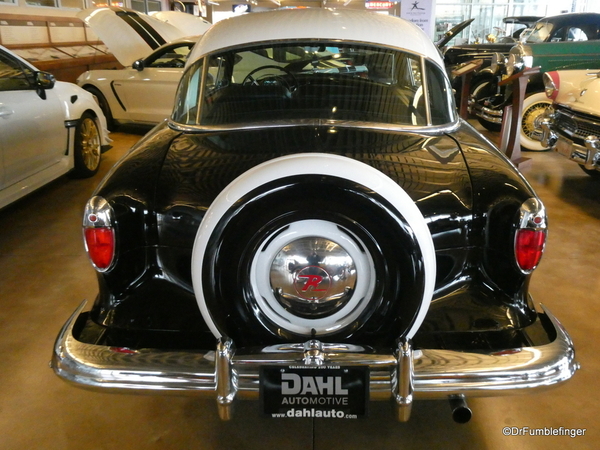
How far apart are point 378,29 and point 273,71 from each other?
2.24ft

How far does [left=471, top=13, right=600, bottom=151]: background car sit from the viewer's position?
654 centimetres

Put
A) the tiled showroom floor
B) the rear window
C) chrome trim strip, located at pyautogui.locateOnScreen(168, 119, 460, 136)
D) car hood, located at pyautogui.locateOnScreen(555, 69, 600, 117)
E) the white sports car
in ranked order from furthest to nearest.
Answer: the white sports car < car hood, located at pyautogui.locateOnScreen(555, 69, 600, 117) < the rear window < chrome trim strip, located at pyautogui.locateOnScreen(168, 119, 460, 136) < the tiled showroom floor

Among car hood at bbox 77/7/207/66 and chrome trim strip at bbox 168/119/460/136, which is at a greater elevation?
car hood at bbox 77/7/207/66

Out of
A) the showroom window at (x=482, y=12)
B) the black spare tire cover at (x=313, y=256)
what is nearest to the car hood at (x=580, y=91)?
the black spare tire cover at (x=313, y=256)

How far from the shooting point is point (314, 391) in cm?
176

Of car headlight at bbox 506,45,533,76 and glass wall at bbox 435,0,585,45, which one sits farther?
glass wall at bbox 435,0,585,45

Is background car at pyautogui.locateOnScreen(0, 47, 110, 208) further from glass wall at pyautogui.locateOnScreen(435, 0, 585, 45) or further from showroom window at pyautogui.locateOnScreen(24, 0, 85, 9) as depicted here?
glass wall at pyautogui.locateOnScreen(435, 0, 585, 45)

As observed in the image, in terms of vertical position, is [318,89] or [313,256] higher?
[318,89]

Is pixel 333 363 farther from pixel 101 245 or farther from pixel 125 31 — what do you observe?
pixel 125 31

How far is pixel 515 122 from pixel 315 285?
17.8 ft

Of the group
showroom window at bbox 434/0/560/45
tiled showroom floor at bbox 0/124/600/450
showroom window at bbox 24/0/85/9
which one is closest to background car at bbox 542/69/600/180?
tiled showroom floor at bbox 0/124/600/450

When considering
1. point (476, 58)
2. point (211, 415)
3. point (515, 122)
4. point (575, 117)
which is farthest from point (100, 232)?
point (476, 58)

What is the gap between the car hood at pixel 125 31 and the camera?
6978 millimetres

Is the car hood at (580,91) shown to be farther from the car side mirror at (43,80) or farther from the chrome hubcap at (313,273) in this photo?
the car side mirror at (43,80)
